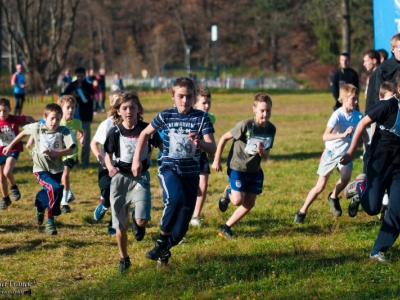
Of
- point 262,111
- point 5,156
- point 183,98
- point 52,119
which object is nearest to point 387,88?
point 262,111

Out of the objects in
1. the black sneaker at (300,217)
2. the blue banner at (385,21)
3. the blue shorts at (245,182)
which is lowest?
the black sneaker at (300,217)

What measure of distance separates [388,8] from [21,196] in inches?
280

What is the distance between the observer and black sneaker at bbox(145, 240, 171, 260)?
687 cm

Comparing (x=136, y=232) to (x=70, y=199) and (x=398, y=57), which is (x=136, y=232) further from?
(x=70, y=199)

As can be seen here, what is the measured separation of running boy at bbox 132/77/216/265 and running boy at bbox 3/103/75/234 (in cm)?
247

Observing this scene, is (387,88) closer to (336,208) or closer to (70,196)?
(336,208)

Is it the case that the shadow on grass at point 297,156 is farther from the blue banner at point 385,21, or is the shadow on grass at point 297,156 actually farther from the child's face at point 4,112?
the child's face at point 4,112

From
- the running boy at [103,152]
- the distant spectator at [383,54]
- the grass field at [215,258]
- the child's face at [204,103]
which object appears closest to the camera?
the grass field at [215,258]

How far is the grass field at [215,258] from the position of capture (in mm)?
6320

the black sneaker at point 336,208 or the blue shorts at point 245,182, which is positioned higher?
the blue shorts at point 245,182

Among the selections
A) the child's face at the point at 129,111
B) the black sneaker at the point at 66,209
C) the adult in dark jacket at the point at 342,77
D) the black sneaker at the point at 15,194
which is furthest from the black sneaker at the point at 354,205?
the adult in dark jacket at the point at 342,77

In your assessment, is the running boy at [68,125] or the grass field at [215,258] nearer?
the grass field at [215,258]

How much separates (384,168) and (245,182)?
1924 millimetres

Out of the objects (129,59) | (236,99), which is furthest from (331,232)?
(129,59)
